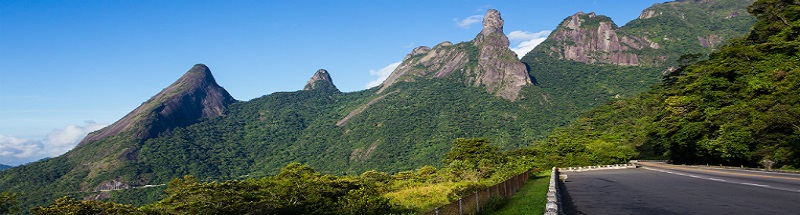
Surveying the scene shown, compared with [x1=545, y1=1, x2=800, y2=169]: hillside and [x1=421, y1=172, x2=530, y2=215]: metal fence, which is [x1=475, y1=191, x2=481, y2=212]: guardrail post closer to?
[x1=421, y1=172, x2=530, y2=215]: metal fence

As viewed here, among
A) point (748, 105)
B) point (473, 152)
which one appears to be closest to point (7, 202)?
point (473, 152)

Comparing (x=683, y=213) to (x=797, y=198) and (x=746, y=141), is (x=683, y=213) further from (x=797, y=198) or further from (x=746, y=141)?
(x=746, y=141)

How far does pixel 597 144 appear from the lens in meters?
77.6

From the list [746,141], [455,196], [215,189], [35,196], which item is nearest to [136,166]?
[35,196]

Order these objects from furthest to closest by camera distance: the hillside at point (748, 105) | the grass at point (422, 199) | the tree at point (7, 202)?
1. the grass at point (422, 199)
2. the tree at point (7, 202)
3. the hillside at point (748, 105)

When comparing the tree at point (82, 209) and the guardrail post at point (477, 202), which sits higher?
the guardrail post at point (477, 202)

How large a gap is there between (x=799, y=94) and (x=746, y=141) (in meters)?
6.01

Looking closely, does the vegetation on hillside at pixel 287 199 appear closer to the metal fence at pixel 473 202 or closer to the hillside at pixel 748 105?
the metal fence at pixel 473 202

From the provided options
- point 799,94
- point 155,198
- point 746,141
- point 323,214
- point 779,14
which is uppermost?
point 779,14

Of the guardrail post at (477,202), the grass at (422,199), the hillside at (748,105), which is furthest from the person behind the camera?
the grass at (422,199)

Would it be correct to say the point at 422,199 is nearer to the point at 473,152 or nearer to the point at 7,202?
the point at 473,152

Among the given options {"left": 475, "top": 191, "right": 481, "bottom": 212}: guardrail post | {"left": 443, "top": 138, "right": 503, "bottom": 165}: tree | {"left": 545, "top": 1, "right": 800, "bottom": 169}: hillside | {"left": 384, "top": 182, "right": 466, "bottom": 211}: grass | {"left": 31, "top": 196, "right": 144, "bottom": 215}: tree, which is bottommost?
{"left": 31, "top": 196, "right": 144, "bottom": 215}: tree

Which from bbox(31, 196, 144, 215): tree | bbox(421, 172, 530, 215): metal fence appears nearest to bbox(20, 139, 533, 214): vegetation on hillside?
bbox(31, 196, 144, 215): tree

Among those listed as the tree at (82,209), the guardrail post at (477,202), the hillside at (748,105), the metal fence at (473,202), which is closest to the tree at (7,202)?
the tree at (82,209)
